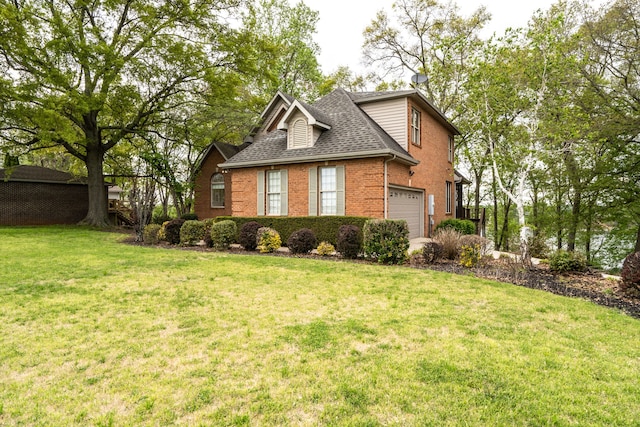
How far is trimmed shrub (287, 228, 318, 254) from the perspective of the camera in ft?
36.8

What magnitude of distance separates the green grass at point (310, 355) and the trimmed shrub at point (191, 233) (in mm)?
6606

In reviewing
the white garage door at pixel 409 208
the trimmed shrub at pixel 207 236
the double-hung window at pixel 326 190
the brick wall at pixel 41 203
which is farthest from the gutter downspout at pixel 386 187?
the brick wall at pixel 41 203

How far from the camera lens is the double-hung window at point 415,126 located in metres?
15.0

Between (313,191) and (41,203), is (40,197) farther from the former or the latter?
(313,191)

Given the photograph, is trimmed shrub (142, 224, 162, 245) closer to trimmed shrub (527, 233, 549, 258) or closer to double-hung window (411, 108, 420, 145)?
double-hung window (411, 108, 420, 145)

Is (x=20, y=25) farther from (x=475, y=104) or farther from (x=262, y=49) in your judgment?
(x=475, y=104)

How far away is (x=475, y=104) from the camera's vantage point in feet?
38.4

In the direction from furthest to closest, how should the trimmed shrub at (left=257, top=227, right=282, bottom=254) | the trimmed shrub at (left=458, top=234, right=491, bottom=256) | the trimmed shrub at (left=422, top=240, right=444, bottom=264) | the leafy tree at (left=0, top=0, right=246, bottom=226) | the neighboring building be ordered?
1. the neighboring building
2. the leafy tree at (left=0, top=0, right=246, bottom=226)
3. the trimmed shrub at (left=257, top=227, right=282, bottom=254)
4. the trimmed shrub at (left=422, top=240, right=444, bottom=264)
5. the trimmed shrub at (left=458, top=234, right=491, bottom=256)

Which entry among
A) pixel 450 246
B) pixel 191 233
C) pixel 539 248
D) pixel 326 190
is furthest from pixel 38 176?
pixel 539 248

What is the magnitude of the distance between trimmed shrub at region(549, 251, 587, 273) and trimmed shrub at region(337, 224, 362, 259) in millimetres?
5033

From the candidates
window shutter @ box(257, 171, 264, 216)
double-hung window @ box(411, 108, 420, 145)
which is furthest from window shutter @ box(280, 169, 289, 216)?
double-hung window @ box(411, 108, 420, 145)

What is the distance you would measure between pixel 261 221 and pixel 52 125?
38.6 feet

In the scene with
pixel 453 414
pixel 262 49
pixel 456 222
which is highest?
pixel 262 49

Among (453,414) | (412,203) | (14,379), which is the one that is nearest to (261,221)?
(412,203)
